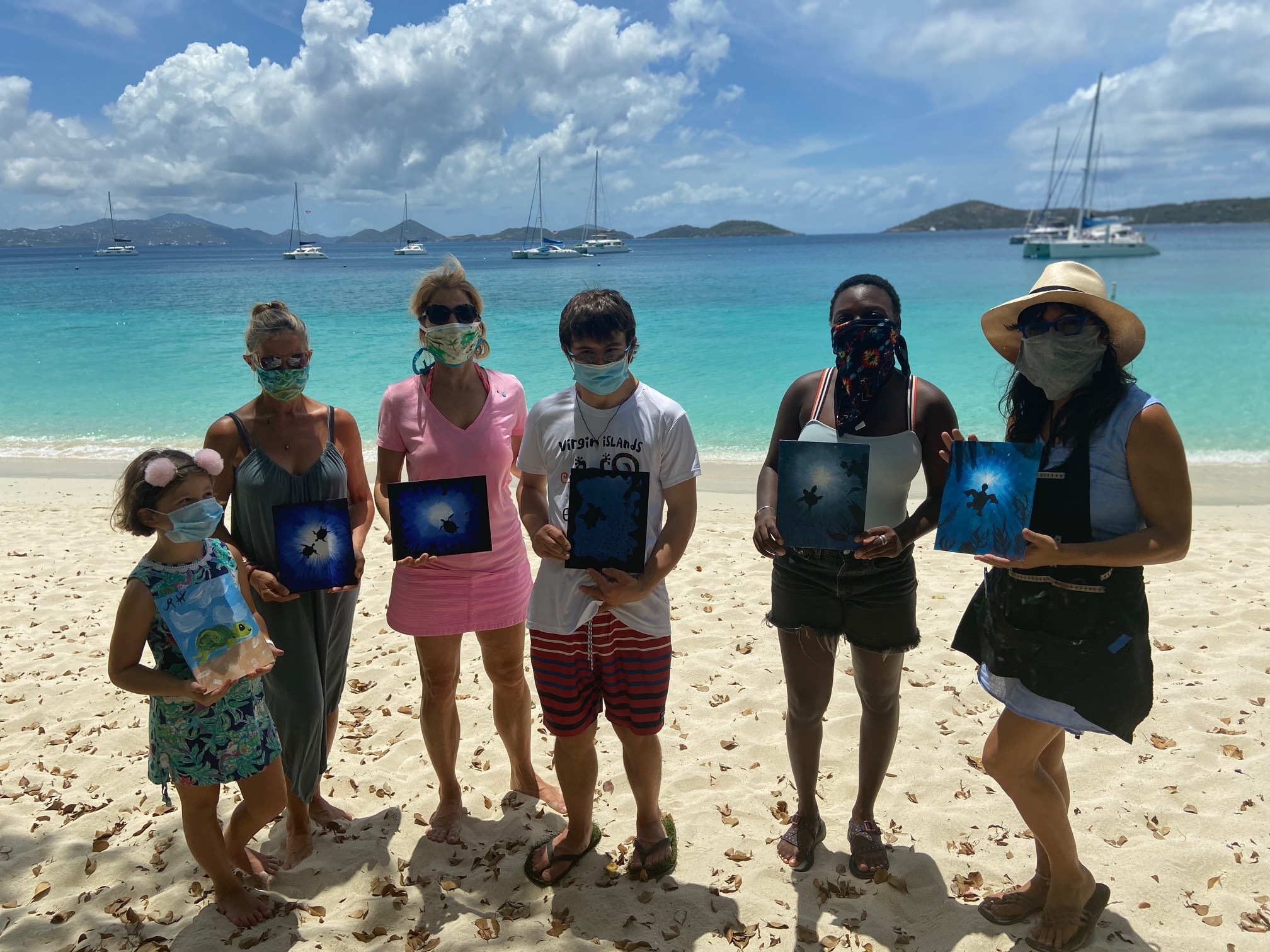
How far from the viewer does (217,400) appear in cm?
1838

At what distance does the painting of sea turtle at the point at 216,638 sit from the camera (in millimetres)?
2674

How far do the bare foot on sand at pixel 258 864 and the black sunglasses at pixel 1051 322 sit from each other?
367cm

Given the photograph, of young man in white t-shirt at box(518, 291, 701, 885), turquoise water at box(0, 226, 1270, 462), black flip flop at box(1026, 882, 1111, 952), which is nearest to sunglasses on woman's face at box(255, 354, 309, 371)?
young man in white t-shirt at box(518, 291, 701, 885)

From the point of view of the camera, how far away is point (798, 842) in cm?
347

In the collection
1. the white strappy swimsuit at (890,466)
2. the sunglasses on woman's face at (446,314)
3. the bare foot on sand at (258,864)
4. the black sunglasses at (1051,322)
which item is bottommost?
the bare foot on sand at (258,864)

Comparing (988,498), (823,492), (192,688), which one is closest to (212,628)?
(192,688)

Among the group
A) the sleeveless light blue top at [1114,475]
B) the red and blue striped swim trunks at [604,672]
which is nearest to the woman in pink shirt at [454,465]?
the red and blue striped swim trunks at [604,672]

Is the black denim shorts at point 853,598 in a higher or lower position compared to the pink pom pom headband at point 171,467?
lower

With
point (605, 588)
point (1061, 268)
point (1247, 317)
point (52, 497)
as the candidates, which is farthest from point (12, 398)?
point (1247, 317)

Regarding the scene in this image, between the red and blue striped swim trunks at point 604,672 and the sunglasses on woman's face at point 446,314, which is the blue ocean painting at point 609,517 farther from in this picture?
the sunglasses on woman's face at point 446,314

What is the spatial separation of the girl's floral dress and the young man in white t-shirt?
3.56 feet

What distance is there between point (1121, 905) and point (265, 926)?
3.42 metres

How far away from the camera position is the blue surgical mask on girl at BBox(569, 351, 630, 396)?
288cm

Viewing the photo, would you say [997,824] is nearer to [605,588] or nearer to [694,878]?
[694,878]
